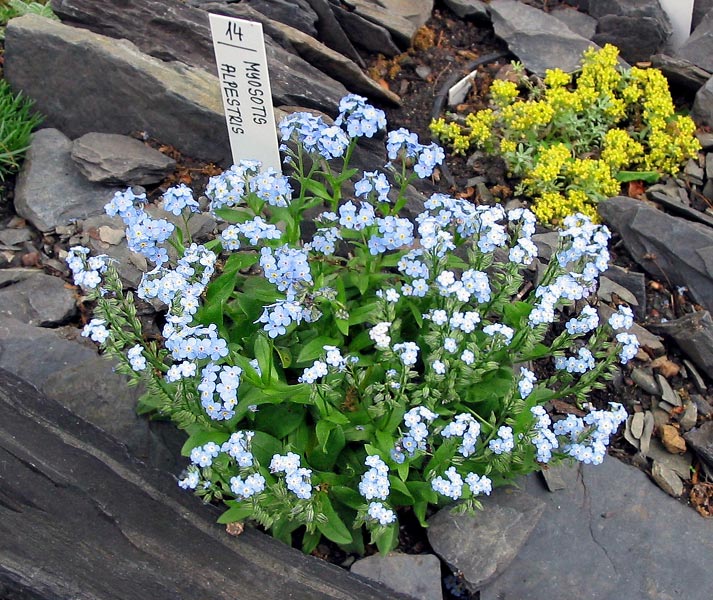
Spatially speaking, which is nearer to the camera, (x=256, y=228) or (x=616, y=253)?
(x=256, y=228)

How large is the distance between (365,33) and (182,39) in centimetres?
144

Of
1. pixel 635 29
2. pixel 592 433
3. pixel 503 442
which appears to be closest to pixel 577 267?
pixel 592 433

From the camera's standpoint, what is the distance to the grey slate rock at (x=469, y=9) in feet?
21.7

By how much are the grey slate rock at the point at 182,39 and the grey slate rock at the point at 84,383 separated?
1.85m

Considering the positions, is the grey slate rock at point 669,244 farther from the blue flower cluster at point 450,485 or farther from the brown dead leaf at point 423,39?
the blue flower cluster at point 450,485

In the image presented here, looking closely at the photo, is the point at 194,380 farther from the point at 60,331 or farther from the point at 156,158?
the point at 156,158

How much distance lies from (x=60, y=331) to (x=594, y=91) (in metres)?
4.07

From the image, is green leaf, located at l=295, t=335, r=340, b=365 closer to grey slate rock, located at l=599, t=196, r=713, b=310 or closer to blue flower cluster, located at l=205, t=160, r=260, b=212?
blue flower cluster, located at l=205, t=160, r=260, b=212

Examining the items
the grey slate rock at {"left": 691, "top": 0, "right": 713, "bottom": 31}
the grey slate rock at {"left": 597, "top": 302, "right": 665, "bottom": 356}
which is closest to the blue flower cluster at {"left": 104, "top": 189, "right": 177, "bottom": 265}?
the grey slate rock at {"left": 597, "top": 302, "right": 665, "bottom": 356}

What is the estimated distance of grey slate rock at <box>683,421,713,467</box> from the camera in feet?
14.2

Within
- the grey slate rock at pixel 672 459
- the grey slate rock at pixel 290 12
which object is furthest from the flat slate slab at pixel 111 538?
the grey slate rock at pixel 290 12

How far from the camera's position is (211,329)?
3.29 meters

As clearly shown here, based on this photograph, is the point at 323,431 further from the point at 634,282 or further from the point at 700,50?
the point at 700,50

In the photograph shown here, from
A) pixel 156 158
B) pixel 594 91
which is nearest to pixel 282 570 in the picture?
pixel 156 158
